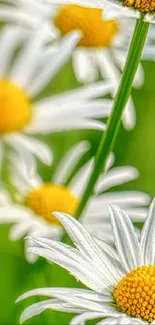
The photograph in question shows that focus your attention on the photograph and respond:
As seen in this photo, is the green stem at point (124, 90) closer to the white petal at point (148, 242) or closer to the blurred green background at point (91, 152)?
the white petal at point (148, 242)

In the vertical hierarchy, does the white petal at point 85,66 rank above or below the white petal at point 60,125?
above

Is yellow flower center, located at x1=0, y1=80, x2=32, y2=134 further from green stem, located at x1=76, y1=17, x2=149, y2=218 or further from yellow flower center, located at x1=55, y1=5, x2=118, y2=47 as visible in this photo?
green stem, located at x1=76, y1=17, x2=149, y2=218

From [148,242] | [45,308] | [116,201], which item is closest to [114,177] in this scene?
[116,201]

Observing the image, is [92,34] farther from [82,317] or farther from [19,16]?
[82,317]

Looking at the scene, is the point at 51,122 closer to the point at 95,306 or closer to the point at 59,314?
the point at 59,314

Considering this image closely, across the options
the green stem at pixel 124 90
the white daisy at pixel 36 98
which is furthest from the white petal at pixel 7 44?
the green stem at pixel 124 90
